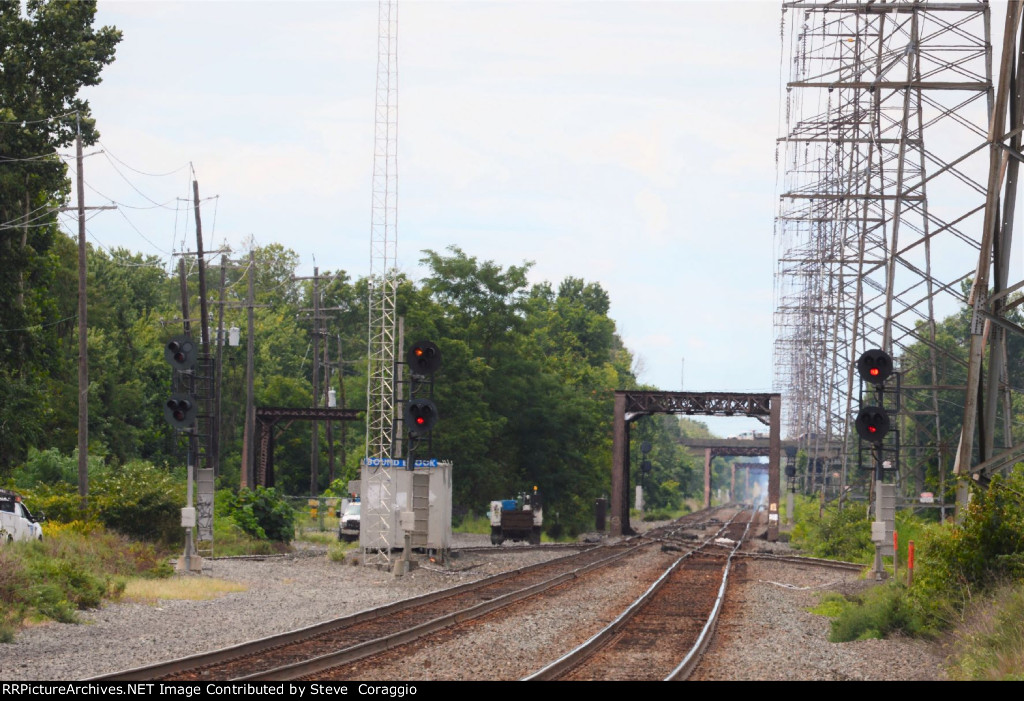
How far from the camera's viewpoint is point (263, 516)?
144 feet

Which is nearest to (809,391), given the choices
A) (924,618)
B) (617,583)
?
(617,583)

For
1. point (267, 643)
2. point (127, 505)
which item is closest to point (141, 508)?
point (127, 505)

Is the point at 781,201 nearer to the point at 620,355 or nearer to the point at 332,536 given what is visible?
the point at 332,536

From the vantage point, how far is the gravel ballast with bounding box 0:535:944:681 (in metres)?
15.5

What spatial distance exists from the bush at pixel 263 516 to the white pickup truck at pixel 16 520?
540 inches

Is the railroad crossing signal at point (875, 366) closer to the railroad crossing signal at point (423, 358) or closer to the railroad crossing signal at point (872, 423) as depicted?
the railroad crossing signal at point (872, 423)

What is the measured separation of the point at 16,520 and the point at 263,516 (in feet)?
51.6

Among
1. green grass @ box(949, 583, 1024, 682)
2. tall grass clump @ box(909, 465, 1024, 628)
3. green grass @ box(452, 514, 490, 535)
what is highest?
tall grass clump @ box(909, 465, 1024, 628)

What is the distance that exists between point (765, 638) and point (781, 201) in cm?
5729

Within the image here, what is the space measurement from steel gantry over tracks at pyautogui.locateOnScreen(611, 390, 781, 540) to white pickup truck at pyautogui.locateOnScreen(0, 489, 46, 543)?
38.5 m

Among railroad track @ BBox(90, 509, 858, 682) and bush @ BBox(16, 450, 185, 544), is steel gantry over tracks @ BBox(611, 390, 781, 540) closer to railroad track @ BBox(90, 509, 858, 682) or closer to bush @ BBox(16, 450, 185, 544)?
railroad track @ BBox(90, 509, 858, 682)

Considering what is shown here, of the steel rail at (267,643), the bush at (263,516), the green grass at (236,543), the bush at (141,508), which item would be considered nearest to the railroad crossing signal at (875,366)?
the steel rail at (267,643)

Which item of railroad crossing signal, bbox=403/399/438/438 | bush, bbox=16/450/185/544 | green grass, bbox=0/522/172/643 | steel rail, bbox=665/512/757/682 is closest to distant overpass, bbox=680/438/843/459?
bush, bbox=16/450/185/544

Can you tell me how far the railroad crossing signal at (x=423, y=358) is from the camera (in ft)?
104
